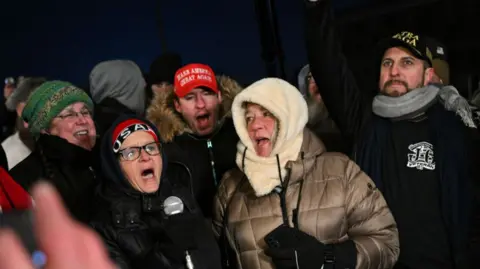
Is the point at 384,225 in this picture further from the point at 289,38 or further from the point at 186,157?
the point at 289,38

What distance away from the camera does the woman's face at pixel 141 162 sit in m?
1.74

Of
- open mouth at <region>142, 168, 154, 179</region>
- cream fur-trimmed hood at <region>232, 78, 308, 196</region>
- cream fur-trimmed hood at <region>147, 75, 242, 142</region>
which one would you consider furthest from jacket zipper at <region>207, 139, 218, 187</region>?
open mouth at <region>142, 168, 154, 179</region>

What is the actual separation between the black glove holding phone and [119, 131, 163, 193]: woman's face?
39 cm

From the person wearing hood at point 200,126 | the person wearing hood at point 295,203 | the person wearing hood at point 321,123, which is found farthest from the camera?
the person wearing hood at point 321,123

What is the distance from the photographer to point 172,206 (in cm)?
174

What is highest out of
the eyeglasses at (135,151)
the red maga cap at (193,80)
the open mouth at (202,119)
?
the red maga cap at (193,80)

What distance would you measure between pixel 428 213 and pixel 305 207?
45cm

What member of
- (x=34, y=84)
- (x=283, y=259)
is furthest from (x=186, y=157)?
(x=34, y=84)

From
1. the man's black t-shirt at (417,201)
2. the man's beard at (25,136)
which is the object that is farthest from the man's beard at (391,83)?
the man's beard at (25,136)

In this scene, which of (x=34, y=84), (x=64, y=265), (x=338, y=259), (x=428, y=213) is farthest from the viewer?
(x=34, y=84)

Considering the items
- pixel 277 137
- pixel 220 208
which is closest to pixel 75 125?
pixel 220 208

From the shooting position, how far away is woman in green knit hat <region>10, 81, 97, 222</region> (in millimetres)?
1982

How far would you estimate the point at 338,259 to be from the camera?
5.52ft

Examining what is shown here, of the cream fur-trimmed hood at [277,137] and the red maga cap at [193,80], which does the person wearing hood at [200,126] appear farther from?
the cream fur-trimmed hood at [277,137]
